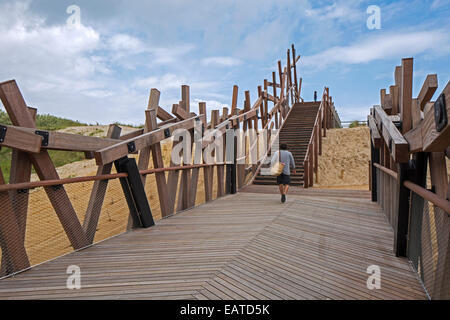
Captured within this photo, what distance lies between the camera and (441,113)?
1.44m

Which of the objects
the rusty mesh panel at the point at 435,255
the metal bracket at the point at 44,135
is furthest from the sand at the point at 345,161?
the metal bracket at the point at 44,135

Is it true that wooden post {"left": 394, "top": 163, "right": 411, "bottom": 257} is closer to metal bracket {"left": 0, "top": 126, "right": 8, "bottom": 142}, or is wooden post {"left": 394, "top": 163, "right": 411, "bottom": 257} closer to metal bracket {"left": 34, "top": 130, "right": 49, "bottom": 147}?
metal bracket {"left": 34, "top": 130, "right": 49, "bottom": 147}

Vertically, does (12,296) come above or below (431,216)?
below

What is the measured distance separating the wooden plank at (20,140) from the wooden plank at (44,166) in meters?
0.22

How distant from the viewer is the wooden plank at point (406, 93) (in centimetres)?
295

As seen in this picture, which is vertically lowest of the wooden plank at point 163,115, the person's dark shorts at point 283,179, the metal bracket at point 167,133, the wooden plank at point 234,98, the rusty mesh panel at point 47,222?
the rusty mesh panel at point 47,222

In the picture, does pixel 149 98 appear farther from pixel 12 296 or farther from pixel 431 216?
pixel 431 216

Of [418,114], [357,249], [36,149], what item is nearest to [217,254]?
[357,249]

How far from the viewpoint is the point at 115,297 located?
92.6 inches

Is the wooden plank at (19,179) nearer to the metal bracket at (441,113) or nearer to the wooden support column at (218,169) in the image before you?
the metal bracket at (441,113)

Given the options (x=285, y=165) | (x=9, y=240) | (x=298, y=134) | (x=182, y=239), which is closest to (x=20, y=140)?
(x=9, y=240)

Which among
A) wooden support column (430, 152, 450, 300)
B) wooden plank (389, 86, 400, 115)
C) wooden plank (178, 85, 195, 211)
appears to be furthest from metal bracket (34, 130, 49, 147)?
wooden plank (389, 86, 400, 115)

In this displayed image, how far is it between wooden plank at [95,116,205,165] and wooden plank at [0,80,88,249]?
0.52 meters
